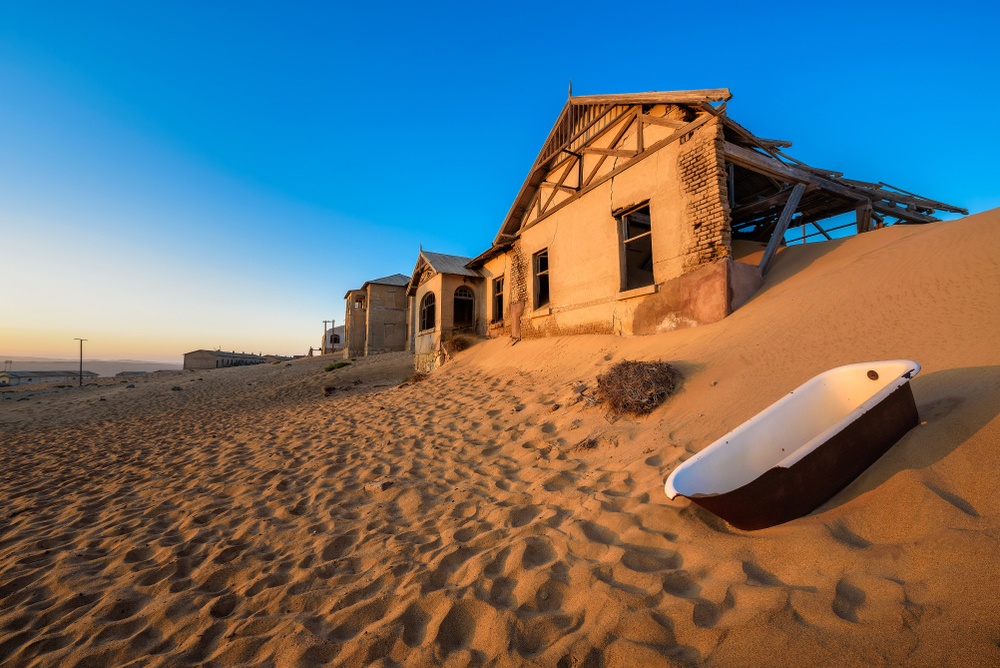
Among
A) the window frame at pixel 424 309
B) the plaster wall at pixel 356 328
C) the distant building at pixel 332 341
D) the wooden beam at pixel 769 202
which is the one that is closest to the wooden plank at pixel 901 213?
the wooden beam at pixel 769 202

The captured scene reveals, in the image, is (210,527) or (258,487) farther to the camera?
(258,487)

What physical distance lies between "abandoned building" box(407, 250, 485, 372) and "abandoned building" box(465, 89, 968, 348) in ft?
8.33

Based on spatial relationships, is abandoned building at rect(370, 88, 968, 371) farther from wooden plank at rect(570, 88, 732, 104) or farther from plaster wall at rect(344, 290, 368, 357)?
plaster wall at rect(344, 290, 368, 357)

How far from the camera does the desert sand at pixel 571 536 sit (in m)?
1.74

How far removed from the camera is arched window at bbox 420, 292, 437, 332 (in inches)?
698

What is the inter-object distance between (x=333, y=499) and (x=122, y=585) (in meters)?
1.54

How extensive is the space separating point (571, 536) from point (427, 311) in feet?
55.2

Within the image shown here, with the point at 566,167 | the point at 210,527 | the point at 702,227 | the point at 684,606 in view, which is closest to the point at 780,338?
the point at 702,227

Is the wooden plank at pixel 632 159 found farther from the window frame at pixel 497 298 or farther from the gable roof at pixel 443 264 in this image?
the gable roof at pixel 443 264

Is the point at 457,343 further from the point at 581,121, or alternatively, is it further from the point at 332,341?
the point at 332,341

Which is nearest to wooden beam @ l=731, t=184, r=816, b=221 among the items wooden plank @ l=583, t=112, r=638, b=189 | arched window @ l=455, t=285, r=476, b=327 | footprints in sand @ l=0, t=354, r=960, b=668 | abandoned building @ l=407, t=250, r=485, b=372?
wooden plank @ l=583, t=112, r=638, b=189

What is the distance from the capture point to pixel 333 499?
3865 millimetres

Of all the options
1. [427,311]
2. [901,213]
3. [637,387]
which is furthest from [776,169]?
[427,311]

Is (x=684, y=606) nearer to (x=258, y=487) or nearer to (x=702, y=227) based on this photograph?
(x=258, y=487)
